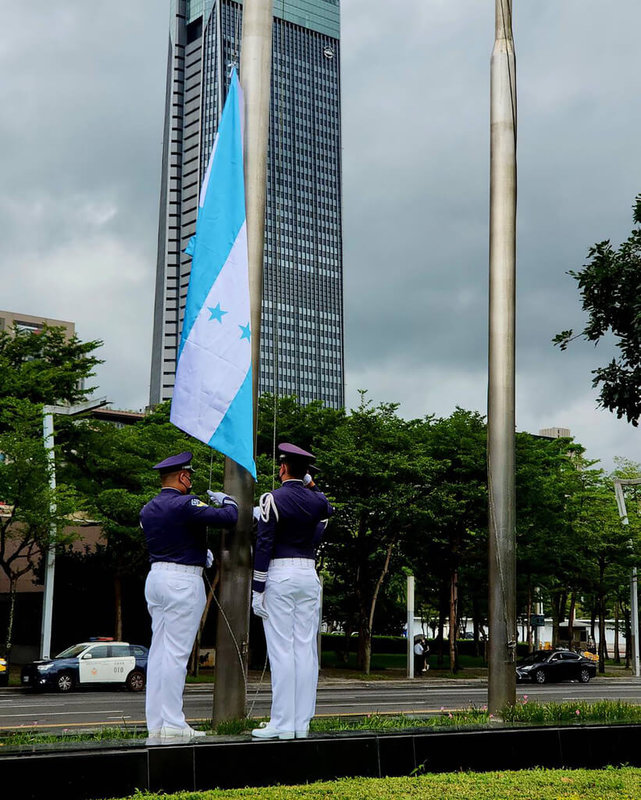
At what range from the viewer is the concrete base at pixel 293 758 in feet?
19.3

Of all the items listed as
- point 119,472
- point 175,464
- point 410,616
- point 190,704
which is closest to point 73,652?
point 190,704

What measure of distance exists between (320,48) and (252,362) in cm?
16193

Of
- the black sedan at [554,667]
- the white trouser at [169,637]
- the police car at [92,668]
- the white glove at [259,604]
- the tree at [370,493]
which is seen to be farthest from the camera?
the black sedan at [554,667]

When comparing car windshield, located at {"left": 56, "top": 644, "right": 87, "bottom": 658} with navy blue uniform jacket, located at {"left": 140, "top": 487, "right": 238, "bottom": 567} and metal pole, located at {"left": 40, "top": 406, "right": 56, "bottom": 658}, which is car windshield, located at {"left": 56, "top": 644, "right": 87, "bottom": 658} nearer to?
metal pole, located at {"left": 40, "top": 406, "right": 56, "bottom": 658}

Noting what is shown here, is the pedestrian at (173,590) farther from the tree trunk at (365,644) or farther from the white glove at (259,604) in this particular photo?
the tree trunk at (365,644)

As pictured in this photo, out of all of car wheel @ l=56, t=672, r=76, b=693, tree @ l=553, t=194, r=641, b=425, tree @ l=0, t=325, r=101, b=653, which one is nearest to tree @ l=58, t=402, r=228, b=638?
tree @ l=0, t=325, r=101, b=653

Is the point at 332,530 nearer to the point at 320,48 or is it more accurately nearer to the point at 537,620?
the point at 537,620

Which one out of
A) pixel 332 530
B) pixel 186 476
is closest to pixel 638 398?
pixel 186 476

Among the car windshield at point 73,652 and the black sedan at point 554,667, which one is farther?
the black sedan at point 554,667

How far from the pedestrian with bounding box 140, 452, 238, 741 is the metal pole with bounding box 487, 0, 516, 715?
349cm

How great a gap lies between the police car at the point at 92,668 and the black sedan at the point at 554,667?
602 inches

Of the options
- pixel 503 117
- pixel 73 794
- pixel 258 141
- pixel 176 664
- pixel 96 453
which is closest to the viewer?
pixel 73 794

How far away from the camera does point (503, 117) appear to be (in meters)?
11.4

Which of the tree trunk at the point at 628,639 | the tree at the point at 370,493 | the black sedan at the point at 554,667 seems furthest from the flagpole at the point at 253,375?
the tree trunk at the point at 628,639
